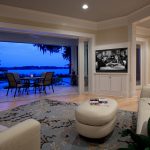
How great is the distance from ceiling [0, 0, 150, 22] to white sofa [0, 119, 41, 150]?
4543mm

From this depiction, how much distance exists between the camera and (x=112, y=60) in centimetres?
727

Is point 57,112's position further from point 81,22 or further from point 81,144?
point 81,22

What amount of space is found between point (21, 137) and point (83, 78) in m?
6.77

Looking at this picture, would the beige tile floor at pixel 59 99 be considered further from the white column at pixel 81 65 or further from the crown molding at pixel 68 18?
the crown molding at pixel 68 18

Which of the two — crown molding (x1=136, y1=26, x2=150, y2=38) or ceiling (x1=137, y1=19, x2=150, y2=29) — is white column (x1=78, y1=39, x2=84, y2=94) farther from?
crown molding (x1=136, y1=26, x2=150, y2=38)

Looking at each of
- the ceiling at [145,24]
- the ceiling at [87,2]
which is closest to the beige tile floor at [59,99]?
the ceiling at [145,24]

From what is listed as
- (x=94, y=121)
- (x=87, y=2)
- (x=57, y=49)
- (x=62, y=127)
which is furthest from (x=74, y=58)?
(x=94, y=121)

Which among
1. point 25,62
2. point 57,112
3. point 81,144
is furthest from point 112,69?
point 25,62

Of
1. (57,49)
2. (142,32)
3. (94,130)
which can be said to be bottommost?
(94,130)

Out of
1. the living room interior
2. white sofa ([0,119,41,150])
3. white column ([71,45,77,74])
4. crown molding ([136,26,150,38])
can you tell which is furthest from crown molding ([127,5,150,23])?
white column ([71,45,77,74])

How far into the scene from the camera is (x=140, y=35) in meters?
8.45

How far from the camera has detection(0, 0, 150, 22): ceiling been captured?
530 centimetres

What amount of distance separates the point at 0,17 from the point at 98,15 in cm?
325

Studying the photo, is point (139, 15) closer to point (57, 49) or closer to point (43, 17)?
point (43, 17)
